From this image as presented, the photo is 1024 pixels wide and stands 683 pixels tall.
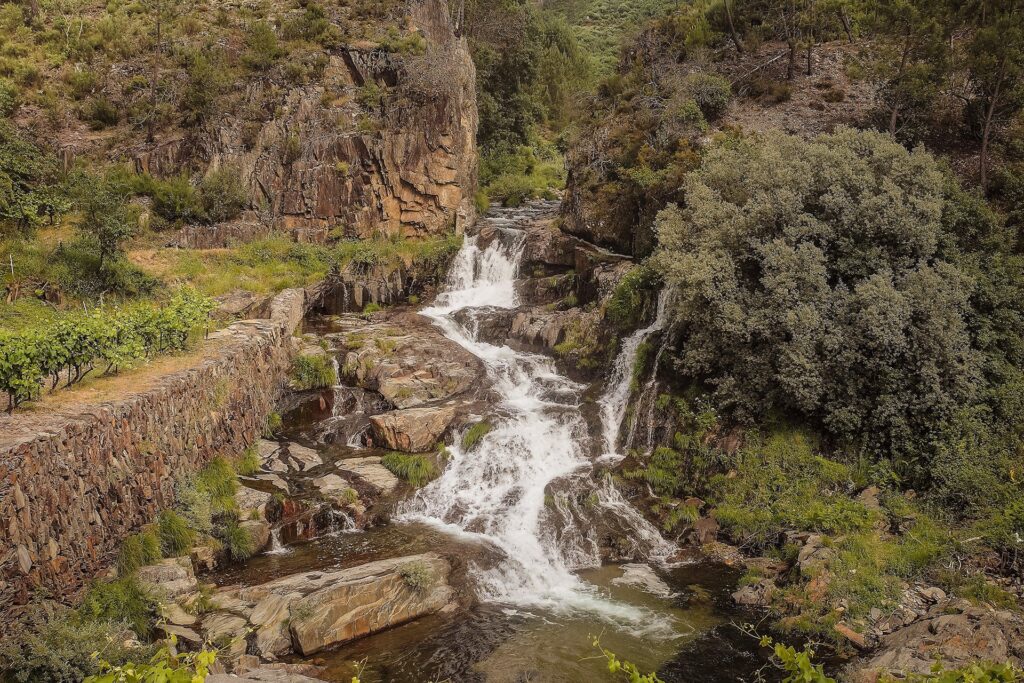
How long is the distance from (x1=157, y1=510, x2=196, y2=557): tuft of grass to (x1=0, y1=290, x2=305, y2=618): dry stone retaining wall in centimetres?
25

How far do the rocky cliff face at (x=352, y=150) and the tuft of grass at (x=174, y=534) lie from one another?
16659 millimetres

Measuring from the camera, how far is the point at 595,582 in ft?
43.3

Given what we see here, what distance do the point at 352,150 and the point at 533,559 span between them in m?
21.5

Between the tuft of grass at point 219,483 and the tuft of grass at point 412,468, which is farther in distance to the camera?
the tuft of grass at point 412,468

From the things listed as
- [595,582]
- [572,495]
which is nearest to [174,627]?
[595,582]

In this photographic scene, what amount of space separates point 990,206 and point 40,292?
2759 centimetres

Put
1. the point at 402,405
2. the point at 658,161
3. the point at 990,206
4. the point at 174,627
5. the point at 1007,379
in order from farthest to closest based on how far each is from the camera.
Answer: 1. the point at 658,161
2. the point at 402,405
3. the point at 990,206
4. the point at 1007,379
5. the point at 174,627

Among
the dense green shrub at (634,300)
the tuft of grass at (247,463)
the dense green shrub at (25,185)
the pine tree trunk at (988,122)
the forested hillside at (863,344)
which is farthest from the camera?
the dense green shrub at (25,185)

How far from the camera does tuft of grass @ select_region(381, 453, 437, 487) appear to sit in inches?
647

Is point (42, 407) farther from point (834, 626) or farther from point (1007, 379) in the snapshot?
point (1007, 379)

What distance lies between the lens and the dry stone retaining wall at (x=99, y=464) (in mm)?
9352

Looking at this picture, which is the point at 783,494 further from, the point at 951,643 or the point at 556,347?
the point at 556,347

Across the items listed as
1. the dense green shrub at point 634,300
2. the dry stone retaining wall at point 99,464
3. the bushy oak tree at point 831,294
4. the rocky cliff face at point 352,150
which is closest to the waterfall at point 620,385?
the dense green shrub at point 634,300

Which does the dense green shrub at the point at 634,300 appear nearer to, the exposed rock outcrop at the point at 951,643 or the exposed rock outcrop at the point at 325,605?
the exposed rock outcrop at the point at 325,605
